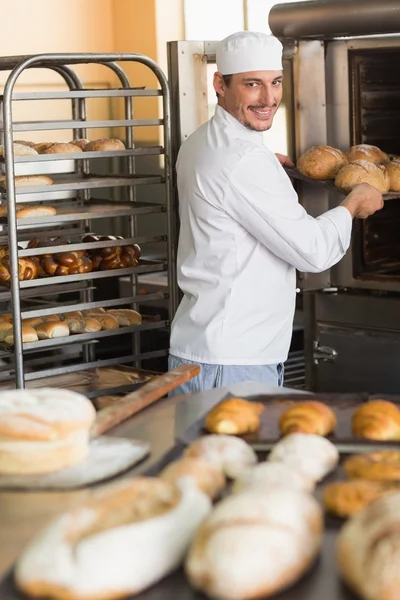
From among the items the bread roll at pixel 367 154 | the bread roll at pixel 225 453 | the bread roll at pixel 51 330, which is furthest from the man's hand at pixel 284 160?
the bread roll at pixel 225 453

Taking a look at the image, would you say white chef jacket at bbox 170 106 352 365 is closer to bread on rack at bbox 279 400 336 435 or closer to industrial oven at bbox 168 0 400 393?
industrial oven at bbox 168 0 400 393

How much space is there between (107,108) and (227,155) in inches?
141

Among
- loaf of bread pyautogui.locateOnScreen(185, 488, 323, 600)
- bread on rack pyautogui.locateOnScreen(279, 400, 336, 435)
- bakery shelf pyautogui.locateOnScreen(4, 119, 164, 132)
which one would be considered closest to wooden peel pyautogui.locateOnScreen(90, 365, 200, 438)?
bread on rack pyautogui.locateOnScreen(279, 400, 336, 435)

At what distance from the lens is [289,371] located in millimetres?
3934

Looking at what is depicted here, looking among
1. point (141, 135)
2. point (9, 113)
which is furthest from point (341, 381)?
point (141, 135)

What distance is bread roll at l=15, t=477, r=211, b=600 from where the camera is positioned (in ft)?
3.42

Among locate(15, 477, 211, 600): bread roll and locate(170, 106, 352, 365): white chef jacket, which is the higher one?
locate(170, 106, 352, 365): white chef jacket

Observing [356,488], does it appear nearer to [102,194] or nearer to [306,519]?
[306,519]

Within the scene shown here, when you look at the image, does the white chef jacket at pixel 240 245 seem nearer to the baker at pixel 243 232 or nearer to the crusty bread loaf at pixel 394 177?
the baker at pixel 243 232

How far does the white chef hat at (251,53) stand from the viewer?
8.70ft

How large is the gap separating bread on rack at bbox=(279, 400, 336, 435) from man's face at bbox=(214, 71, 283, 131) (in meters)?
1.28

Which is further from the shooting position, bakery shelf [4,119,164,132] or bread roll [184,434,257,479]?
bakery shelf [4,119,164,132]

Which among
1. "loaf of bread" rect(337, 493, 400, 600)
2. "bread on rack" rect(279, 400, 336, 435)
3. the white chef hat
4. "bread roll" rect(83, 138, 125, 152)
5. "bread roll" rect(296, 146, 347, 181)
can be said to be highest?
the white chef hat

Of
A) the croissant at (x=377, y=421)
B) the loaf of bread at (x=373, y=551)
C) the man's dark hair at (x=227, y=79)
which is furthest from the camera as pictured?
the man's dark hair at (x=227, y=79)
